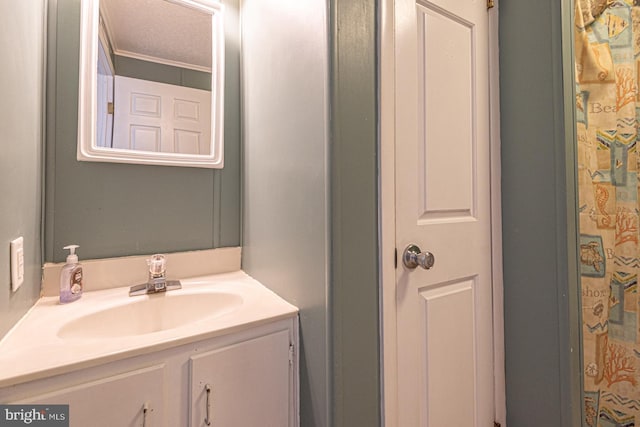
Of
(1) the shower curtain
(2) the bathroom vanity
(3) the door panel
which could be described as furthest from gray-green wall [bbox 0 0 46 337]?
(1) the shower curtain

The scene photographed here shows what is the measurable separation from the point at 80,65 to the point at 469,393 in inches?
68.4

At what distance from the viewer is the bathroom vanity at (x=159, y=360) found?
618 mm

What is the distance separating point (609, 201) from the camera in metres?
1.19

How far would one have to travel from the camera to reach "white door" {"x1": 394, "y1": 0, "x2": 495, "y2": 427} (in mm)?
877

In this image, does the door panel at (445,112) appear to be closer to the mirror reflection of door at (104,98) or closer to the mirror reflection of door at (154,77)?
the mirror reflection of door at (154,77)

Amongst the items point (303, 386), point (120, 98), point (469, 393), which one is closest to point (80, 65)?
point (120, 98)

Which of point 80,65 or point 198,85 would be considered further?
point 198,85

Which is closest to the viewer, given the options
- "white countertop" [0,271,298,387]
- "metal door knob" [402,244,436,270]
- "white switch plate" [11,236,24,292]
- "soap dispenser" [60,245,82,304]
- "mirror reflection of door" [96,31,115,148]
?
"white countertop" [0,271,298,387]

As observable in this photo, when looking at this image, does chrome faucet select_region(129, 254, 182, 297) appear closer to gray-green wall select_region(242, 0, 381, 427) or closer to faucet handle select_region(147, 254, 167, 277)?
faucet handle select_region(147, 254, 167, 277)

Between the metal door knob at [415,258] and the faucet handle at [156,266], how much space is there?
2.67 feet

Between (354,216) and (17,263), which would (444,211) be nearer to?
(354,216)

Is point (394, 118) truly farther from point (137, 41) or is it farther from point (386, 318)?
point (137, 41)

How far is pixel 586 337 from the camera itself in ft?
3.92

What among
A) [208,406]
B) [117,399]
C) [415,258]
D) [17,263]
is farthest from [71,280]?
[415,258]
